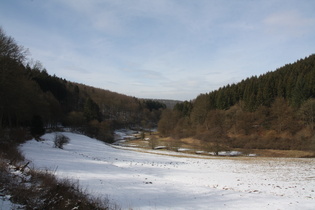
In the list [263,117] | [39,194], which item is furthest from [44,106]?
[263,117]

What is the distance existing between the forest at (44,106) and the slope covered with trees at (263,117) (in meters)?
33.8

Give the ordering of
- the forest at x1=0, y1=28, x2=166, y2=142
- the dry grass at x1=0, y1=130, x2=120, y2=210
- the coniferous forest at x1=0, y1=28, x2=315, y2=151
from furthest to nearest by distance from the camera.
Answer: the coniferous forest at x1=0, y1=28, x2=315, y2=151
the forest at x1=0, y1=28, x2=166, y2=142
the dry grass at x1=0, y1=130, x2=120, y2=210

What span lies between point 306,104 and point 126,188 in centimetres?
5803

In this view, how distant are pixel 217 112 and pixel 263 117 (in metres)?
15.0

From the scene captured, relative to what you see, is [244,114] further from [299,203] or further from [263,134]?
[299,203]

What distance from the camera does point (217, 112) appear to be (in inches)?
2963

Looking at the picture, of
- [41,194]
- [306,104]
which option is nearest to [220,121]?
[306,104]

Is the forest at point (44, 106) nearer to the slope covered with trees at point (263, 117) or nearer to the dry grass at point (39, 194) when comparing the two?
the dry grass at point (39, 194)

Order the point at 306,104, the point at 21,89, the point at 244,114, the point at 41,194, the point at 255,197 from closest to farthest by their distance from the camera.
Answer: the point at 41,194, the point at 255,197, the point at 21,89, the point at 306,104, the point at 244,114

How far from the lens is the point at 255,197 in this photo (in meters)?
13.0

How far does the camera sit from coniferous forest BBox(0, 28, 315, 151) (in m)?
30.3

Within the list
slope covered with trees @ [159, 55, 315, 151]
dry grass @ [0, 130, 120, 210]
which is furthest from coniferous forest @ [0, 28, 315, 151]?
dry grass @ [0, 130, 120, 210]

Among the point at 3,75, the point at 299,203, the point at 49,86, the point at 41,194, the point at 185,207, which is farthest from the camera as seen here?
the point at 49,86

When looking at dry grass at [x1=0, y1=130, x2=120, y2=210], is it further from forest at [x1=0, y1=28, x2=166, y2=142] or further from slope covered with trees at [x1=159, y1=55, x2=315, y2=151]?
slope covered with trees at [x1=159, y1=55, x2=315, y2=151]
